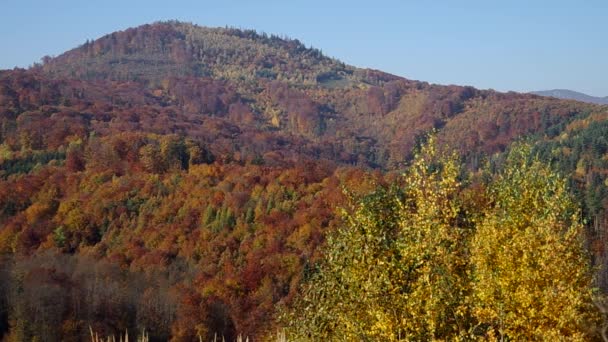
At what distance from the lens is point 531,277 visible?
1177 cm

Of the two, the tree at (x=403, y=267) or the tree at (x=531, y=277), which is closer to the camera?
the tree at (x=403, y=267)

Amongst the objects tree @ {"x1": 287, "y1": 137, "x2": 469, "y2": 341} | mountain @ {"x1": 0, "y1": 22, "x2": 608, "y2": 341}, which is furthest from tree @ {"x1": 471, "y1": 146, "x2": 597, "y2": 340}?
mountain @ {"x1": 0, "y1": 22, "x2": 608, "y2": 341}

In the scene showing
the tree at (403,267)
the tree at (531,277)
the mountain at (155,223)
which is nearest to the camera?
the tree at (403,267)

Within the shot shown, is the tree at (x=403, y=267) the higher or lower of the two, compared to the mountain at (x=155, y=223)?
higher

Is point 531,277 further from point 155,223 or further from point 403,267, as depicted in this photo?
point 155,223

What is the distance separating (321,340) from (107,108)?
134305mm

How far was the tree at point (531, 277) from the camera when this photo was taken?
1155cm

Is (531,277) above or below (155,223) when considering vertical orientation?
above

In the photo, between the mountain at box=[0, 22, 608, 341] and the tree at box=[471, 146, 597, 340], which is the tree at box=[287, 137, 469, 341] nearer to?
the tree at box=[471, 146, 597, 340]

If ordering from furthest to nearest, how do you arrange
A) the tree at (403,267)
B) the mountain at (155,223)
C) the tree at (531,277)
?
the mountain at (155,223)
the tree at (531,277)
the tree at (403,267)

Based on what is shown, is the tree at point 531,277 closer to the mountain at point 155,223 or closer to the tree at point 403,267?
the tree at point 403,267

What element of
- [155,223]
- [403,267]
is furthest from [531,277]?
[155,223]

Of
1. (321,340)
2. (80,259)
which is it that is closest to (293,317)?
(321,340)

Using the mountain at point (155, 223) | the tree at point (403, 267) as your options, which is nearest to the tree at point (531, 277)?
the tree at point (403, 267)
